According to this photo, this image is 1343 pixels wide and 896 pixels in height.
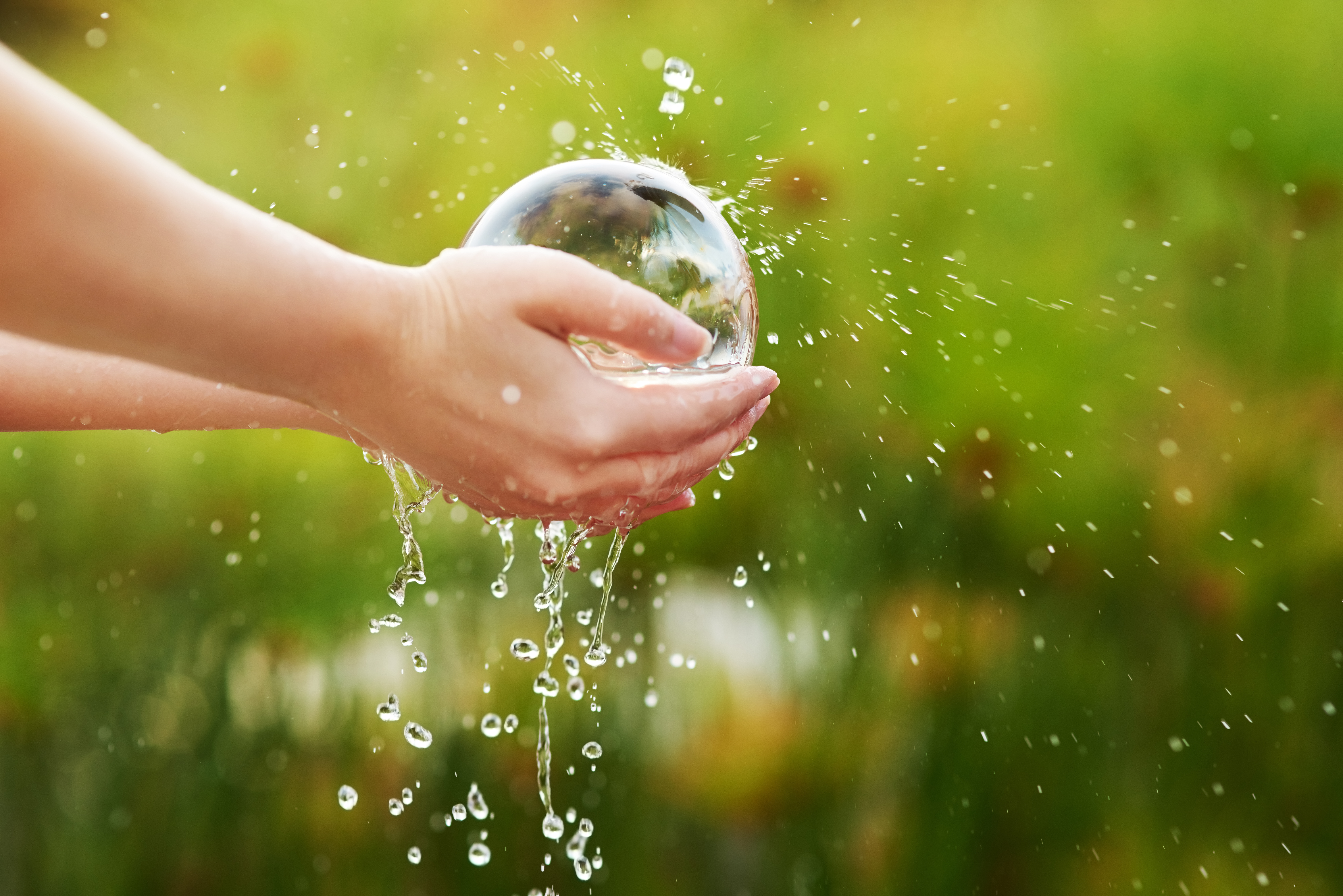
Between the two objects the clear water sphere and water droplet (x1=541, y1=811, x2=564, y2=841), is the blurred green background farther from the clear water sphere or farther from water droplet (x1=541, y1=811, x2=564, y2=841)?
the clear water sphere

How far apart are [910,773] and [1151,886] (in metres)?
0.49

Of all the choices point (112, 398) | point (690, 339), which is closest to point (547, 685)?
point (112, 398)

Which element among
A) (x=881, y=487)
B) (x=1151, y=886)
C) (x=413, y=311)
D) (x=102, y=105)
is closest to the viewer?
(x=413, y=311)

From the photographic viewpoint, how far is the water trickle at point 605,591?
5.29 ft

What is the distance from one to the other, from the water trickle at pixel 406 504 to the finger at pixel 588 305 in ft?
0.79

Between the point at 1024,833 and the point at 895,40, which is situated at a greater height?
the point at 895,40

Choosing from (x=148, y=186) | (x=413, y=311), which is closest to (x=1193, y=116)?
(x=413, y=311)

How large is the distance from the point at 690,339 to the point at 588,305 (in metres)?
0.12

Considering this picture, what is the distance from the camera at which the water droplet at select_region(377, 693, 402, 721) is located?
2.03 m

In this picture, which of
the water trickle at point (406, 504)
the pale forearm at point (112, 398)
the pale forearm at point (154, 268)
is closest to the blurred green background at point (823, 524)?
the water trickle at point (406, 504)

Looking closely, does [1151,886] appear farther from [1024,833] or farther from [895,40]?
[895,40]

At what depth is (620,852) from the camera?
7.79 ft

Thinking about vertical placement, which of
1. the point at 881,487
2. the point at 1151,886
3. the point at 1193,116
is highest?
the point at 1193,116

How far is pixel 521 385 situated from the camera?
1.05 m
